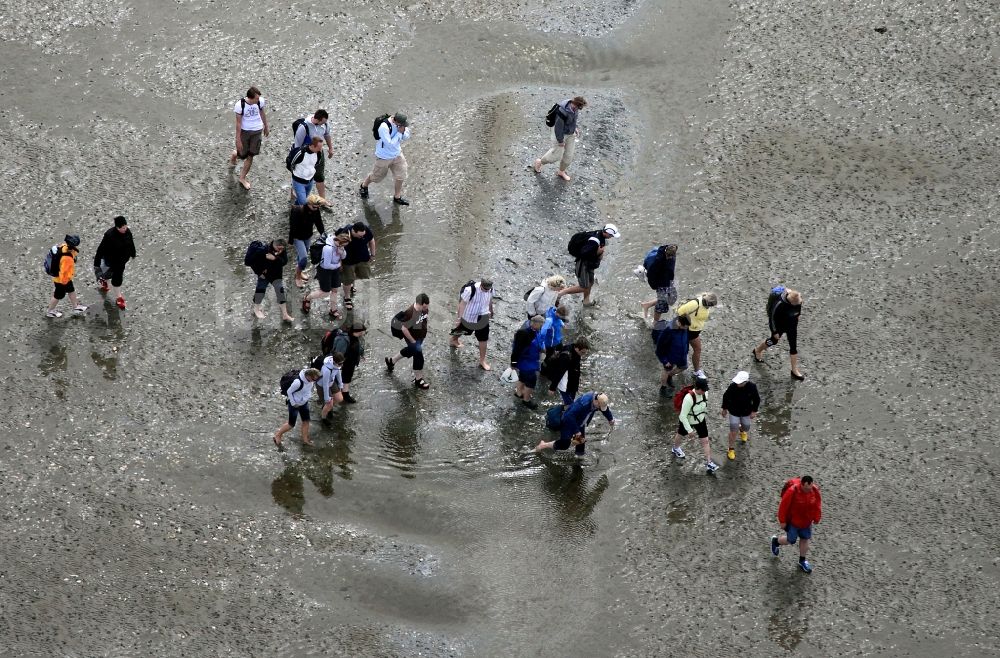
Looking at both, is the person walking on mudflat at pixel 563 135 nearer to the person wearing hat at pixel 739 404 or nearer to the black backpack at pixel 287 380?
the person wearing hat at pixel 739 404

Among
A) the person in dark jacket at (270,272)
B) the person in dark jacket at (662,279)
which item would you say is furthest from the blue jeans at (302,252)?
the person in dark jacket at (662,279)

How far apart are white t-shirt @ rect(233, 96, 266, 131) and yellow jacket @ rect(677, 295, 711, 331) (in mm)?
7808

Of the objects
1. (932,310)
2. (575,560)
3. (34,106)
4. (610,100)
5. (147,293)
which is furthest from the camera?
(610,100)

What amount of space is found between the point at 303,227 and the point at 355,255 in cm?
100

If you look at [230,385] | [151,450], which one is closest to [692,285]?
[230,385]

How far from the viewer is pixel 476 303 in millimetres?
18562

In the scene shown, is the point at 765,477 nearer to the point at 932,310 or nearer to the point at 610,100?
the point at 932,310

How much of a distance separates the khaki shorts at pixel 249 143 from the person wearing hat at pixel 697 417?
865cm

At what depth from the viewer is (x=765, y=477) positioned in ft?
59.2

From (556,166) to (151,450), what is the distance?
9.38 metres

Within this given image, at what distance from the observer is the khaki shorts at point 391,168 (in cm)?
2103

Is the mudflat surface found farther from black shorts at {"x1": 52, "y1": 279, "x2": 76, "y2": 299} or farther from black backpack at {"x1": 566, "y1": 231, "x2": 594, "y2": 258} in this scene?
black backpack at {"x1": 566, "y1": 231, "x2": 594, "y2": 258}

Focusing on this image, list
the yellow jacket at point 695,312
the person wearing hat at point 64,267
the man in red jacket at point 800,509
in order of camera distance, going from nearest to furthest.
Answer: the man in red jacket at point 800,509, the person wearing hat at point 64,267, the yellow jacket at point 695,312

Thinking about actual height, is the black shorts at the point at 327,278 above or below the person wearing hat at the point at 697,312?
above
